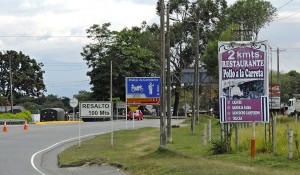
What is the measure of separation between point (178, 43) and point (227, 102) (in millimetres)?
70717

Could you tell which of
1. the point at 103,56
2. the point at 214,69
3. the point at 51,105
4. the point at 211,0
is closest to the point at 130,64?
the point at 103,56

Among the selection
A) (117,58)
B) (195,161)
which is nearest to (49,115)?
(117,58)

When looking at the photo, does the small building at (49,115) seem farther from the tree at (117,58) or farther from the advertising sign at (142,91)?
the advertising sign at (142,91)

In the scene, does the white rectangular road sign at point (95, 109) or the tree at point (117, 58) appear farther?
the tree at point (117, 58)

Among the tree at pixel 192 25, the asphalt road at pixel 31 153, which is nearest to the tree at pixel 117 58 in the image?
the tree at pixel 192 25

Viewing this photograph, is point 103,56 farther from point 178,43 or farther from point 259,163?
point 259,163

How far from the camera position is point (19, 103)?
114188 millimetres

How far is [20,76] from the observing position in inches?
3930

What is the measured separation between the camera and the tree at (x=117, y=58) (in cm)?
8575

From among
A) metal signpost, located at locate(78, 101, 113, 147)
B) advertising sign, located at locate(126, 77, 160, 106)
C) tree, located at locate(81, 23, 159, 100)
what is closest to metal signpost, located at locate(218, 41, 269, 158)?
metal signpost, located at locate(78, 101, 113, 147)

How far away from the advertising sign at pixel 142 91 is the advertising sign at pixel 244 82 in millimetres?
11642

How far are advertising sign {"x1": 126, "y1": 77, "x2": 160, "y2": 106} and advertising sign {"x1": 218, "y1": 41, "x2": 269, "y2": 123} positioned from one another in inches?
458

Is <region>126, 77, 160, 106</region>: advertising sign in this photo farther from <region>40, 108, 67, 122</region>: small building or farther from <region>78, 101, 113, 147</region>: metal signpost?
<region>40, 108, 67, 122</region>: small building

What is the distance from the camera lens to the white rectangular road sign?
28.7 meters
